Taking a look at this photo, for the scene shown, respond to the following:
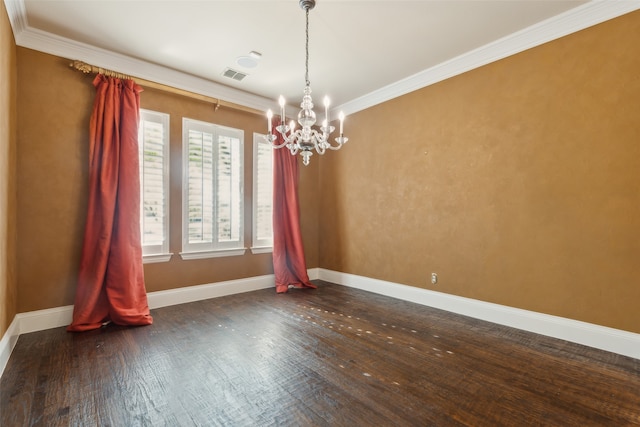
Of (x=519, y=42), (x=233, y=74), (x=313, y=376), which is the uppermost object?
(x=233, y=74)

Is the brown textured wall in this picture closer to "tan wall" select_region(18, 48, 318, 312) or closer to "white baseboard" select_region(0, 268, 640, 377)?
"white baseboard" select_region(0, 268, 640, 377)

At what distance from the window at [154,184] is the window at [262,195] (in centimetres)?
129

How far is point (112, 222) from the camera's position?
3.29 meters

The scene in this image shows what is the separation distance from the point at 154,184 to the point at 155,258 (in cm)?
95

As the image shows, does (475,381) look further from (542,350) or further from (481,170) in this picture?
(481,170)

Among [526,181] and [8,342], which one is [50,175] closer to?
[8,342]

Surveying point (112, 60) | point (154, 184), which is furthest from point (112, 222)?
point (112, 60)

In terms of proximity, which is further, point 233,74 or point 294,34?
point 233,74

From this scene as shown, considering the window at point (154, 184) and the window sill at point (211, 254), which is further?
the window sill at point (211, 254)

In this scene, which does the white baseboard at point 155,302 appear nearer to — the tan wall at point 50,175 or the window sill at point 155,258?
the tan wall at point 50,175

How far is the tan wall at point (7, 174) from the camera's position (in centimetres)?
240

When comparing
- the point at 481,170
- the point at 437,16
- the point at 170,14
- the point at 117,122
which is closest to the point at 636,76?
the point at 481,170

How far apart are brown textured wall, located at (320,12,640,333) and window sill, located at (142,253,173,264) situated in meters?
2.99

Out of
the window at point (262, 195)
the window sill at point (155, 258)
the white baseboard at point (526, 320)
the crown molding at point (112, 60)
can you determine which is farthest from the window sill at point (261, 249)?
the crown molding at point (112, 60)
